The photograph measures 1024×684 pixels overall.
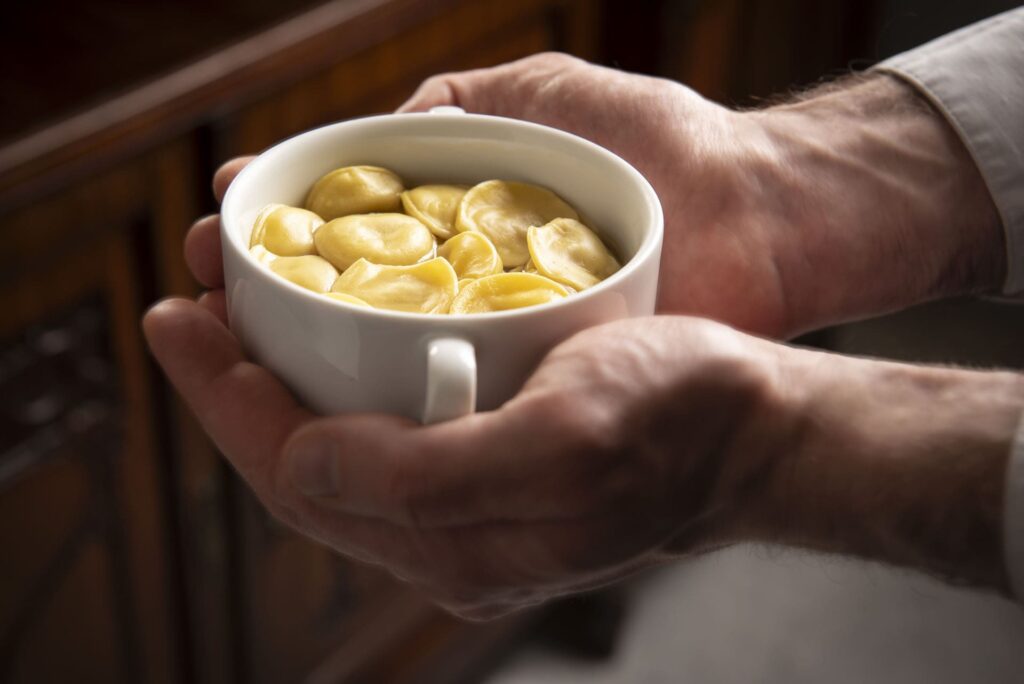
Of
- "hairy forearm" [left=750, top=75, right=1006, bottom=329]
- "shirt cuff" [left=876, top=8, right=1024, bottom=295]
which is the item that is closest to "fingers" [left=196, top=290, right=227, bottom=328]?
"hairy forearm" [left=750, top=75, right=1006, bottom=329]

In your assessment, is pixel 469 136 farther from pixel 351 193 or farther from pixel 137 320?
pixel 137 320

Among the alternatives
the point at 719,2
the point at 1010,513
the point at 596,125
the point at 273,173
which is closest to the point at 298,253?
the point at 273,173

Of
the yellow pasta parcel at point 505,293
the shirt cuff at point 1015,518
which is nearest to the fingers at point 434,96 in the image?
the yellow pasta parcel at point 505,293

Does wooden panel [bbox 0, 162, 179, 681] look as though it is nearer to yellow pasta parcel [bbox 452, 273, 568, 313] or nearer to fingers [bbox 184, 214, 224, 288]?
fingers [bbox 184, 214, 224, 288]

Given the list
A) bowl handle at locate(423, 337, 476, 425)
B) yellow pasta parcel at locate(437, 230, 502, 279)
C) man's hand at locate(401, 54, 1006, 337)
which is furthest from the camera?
man's hand at locate(401, 54, 1006, 337)

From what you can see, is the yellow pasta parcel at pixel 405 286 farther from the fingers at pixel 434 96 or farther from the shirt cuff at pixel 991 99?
the shirt cuff at pixel 991 99

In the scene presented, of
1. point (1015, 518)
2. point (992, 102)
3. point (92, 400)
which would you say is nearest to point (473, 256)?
point (1015, 518)

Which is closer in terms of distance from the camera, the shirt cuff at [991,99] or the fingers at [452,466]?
the fingers at [452,466]
